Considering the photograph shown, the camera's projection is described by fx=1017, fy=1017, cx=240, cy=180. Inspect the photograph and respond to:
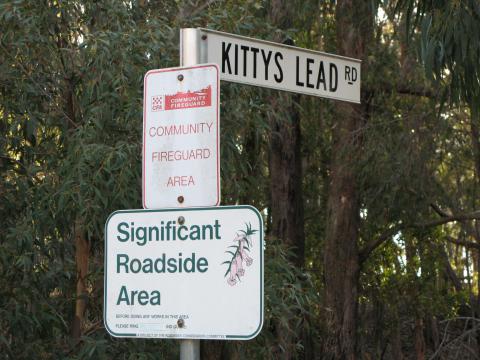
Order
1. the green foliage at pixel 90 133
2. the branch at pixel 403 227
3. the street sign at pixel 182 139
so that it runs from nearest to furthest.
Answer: the street sign at pixel 182 139 < the green foliage at pixel 90 133 < the branch at pixel 403 227

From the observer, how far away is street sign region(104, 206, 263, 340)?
3256 millimetres

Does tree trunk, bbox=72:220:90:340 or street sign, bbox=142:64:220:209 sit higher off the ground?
street sign, bbox=142:64:220:209

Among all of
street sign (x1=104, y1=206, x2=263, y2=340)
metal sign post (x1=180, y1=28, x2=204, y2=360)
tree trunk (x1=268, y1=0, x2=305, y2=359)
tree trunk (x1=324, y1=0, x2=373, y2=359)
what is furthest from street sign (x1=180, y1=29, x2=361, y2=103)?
tree trunk (x1=268, y1=0, x2=305, y2=359)

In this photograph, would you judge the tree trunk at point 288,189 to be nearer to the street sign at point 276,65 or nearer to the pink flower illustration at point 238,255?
the street sign at point 276,65

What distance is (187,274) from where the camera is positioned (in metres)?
3.33

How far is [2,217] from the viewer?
303 inches

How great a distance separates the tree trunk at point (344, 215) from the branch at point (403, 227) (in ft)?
1.12

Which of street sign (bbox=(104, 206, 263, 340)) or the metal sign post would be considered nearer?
street sign (bbox=(104, 206, 263, 340))

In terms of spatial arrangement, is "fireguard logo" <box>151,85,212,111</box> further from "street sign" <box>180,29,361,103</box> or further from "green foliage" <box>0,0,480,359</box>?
"green foliage" <box>0,0,480,359</box>

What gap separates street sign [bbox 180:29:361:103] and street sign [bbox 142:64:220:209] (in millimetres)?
270

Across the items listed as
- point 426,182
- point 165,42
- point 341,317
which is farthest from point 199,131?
point 341,317

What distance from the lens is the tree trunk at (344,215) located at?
14867 millimetres

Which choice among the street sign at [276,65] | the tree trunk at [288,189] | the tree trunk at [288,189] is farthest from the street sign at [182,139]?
the tree trunk at [288,189]

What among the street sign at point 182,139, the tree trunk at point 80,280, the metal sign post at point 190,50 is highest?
the metal sign post at point 190,50
